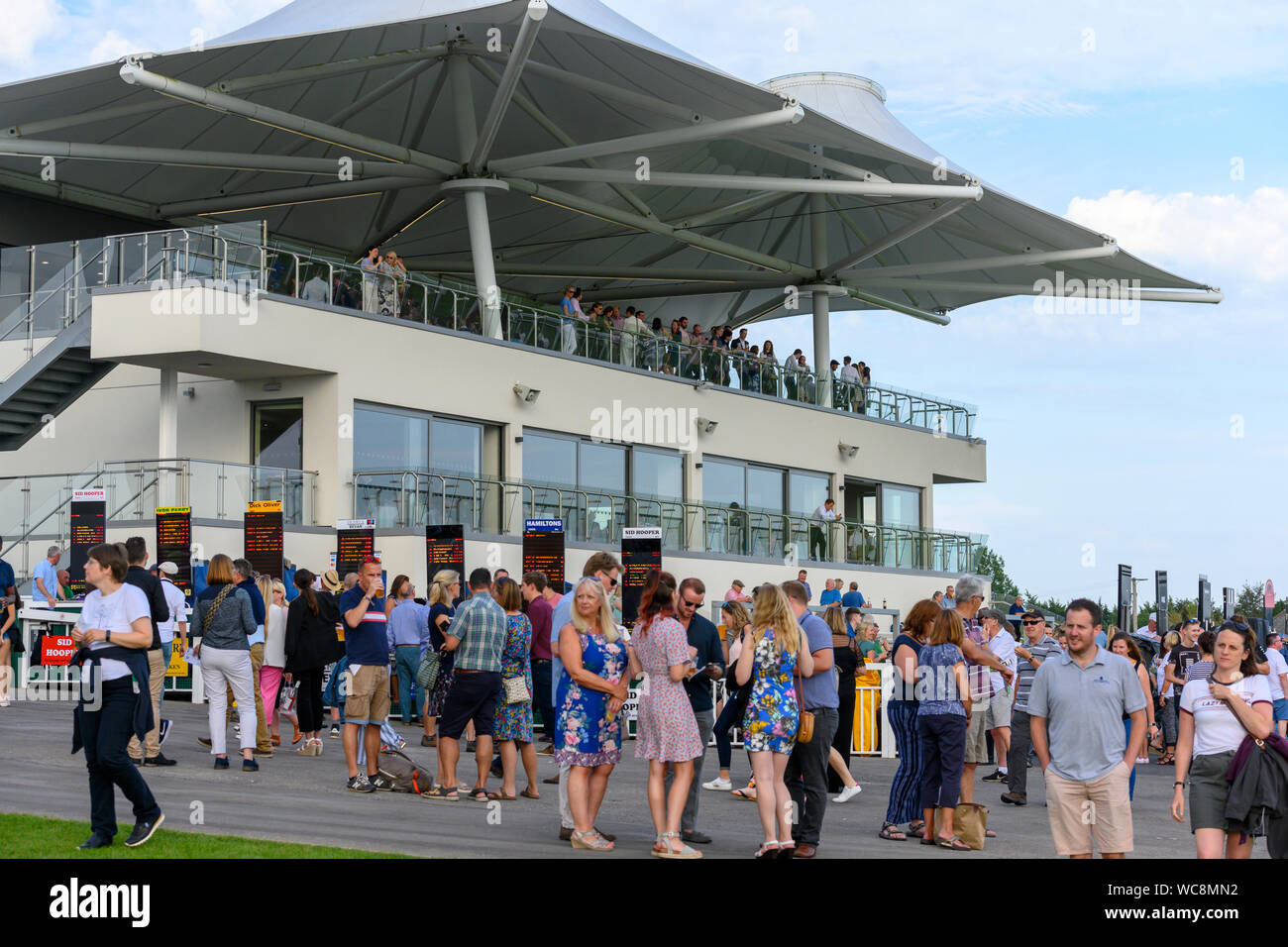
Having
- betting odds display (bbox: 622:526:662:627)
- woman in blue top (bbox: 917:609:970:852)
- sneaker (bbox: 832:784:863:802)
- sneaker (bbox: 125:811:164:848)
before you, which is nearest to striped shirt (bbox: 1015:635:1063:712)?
sneaker (bbox: 832:784:863:802)

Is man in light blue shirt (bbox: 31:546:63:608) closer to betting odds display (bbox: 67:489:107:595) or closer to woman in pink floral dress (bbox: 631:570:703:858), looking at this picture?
betting odds display (bbox: 67:489:107:595)

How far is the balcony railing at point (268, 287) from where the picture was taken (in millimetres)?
23672

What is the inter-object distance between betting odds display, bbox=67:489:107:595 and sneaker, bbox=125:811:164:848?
12.1m

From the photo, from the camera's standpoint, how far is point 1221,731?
345 inches

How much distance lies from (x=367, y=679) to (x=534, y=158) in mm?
18457

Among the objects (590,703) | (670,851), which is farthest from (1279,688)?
(590,703)

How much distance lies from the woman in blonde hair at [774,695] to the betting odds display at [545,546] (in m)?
10.6

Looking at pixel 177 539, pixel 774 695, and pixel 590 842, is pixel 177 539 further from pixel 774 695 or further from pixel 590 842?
pixel 774 695

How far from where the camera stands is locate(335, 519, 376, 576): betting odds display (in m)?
20.6

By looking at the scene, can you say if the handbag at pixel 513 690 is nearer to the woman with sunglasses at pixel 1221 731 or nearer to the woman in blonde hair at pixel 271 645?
the woman in blonde hair at pixel 271 645

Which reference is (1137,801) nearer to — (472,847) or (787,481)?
(472,847)

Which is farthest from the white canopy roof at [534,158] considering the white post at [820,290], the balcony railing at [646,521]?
the balcony railing at [646,521]
